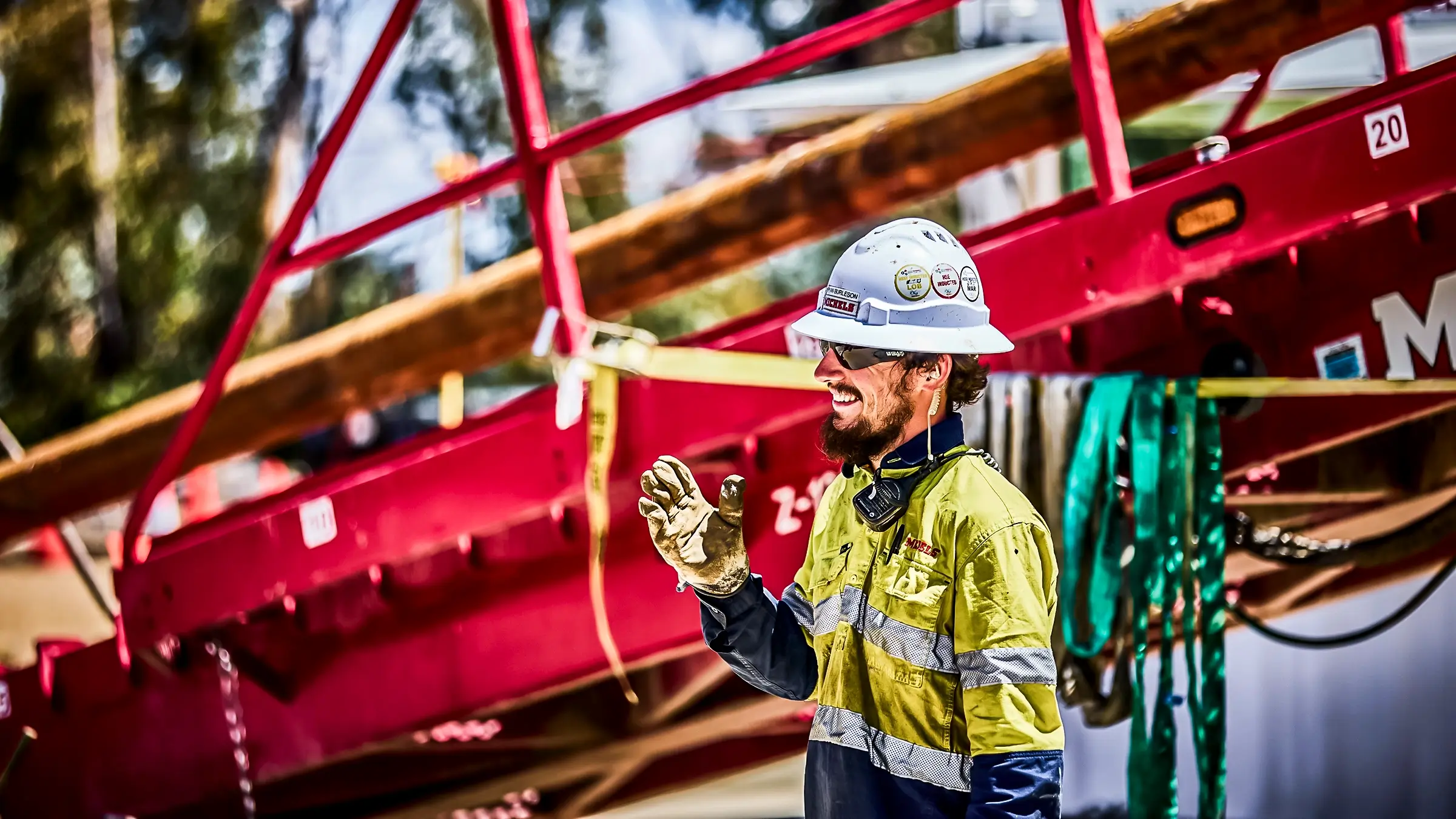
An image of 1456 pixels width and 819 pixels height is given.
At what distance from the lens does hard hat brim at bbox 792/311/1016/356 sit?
1837mm

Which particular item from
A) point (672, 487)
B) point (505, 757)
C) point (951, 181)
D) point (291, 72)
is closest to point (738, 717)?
point (505, 757)

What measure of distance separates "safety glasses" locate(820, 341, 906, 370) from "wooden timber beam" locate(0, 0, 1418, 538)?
1.53 metres

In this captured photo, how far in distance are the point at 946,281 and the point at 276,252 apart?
2187 millimetres

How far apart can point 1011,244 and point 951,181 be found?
61 centimetres

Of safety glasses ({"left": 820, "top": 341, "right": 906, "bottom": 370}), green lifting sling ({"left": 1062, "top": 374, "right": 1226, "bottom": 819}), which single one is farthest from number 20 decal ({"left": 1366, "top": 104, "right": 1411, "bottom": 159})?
safety glasses ({"left": 820, "top": 341, "right": 906, "bottom": 370})

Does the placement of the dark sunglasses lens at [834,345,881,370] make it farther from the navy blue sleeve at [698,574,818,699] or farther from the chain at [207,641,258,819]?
the chain at [207,641,258,819]

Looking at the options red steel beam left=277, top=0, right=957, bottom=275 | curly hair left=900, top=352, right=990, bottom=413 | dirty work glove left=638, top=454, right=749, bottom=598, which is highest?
red steel beam left=277, top=0, right=957, bottom=275

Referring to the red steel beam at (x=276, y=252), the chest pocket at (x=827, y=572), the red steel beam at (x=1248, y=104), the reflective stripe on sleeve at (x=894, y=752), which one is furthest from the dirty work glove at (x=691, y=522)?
the red steel beam at (x=1248, y=104)

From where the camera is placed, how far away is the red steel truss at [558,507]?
282 cm

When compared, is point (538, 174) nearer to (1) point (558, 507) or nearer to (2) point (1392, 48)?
(1) point (558, 507)

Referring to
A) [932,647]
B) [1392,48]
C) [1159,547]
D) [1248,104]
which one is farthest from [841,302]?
[1248,104]

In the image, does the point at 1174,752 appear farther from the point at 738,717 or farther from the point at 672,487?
the point at 672,487

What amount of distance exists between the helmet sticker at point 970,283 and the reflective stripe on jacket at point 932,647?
0.55 ft

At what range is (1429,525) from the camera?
10.3 feet
